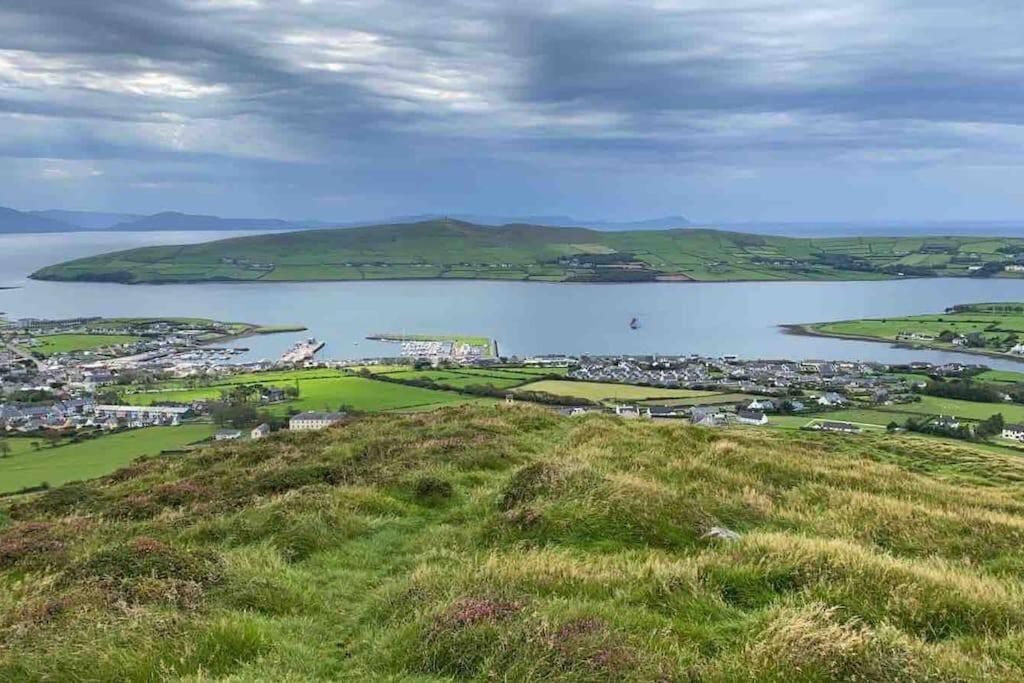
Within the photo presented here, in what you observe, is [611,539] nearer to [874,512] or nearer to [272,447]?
[874,512]

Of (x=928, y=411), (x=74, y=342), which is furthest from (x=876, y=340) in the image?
(x=74, y=342)

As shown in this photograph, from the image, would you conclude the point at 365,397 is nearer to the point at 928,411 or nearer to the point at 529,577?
the point at 928,411

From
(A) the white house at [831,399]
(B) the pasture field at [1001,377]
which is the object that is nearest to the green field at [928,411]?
(A) the white house at [831,399]

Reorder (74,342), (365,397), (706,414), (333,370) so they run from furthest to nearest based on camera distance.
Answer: (74,342)
(333,370)
(365,397)
(706,414)

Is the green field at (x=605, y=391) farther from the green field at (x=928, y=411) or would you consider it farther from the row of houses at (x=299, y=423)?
the row of houses at (x=299, y=423)

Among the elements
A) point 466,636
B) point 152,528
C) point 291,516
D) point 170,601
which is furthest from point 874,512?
point 152,528

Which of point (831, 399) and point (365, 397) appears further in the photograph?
point (831, 399)
